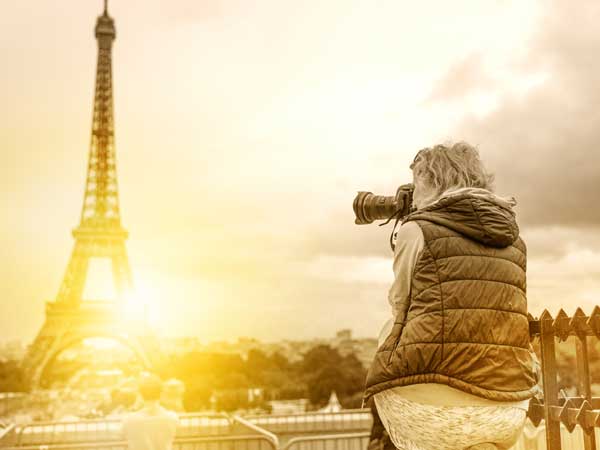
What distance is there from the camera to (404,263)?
7.52ft

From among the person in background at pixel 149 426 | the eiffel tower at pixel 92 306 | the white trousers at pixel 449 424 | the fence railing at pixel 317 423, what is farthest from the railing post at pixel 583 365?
the eiffel tower at pixel 92 306

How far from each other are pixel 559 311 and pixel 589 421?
0.37 m

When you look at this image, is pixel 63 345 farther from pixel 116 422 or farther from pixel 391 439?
pixel 391 439

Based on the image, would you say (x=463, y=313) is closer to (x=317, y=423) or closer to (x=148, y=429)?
(x=148, y=429)

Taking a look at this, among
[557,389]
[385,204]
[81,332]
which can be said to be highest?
[81,332]

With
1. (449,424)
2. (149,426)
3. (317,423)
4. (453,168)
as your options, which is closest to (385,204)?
(453,168)

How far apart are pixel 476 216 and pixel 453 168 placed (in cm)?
24

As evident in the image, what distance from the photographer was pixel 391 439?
2.40 meters

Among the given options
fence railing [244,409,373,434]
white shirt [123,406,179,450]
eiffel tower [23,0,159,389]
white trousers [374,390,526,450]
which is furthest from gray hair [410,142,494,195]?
eiffel tower [23,0,159,389]

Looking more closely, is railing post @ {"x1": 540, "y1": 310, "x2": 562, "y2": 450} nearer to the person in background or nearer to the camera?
the camera

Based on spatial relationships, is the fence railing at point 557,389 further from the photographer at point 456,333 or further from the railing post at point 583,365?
the photographer at point 456,333

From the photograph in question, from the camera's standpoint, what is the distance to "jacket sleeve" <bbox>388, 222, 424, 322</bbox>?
89.3 inches

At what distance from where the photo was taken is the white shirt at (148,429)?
4598 millimetres

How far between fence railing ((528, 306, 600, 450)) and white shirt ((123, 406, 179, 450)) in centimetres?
239
